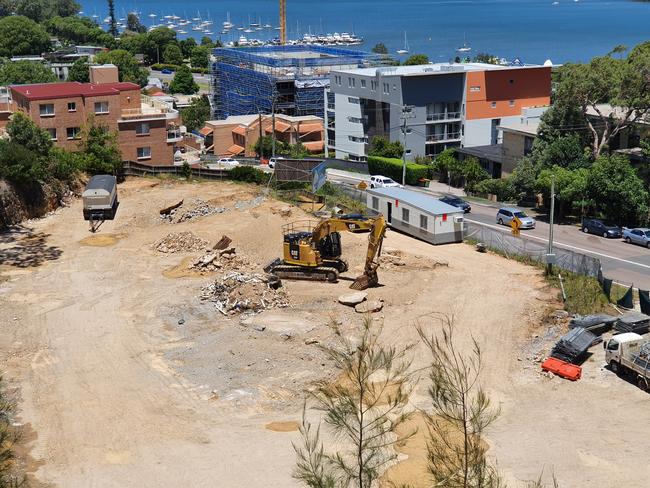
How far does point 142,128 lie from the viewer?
185 feet

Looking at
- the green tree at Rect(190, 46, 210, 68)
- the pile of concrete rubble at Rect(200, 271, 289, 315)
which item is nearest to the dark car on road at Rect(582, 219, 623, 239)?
the pile of concrete rubble at Rect(200, 271, 289, 315)

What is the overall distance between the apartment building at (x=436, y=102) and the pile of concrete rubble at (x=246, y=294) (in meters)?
39.3

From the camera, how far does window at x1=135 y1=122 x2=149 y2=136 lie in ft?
185

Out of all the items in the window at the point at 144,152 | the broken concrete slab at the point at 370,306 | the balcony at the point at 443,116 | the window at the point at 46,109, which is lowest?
the broken concrete slab at the point at 370,306

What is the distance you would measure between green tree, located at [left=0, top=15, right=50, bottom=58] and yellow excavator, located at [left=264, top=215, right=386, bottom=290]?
464ft

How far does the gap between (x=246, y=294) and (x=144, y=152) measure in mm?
27801

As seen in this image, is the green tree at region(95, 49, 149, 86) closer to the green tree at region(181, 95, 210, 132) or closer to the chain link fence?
the green tree at region(181, 95, 210, 132)

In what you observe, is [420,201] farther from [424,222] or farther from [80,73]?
[80,73]

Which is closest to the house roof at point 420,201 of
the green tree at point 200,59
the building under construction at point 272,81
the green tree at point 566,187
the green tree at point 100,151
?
the green tree at point 566,187

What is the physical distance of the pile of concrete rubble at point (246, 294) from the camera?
31891 mm

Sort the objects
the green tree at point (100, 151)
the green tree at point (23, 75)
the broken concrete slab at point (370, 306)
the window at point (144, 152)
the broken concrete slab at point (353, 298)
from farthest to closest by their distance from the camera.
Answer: the green tree at point (23, 75)
the window at point (144, 152)
the green tree at point (100, 151)
the broken concrete slab at point (353, 298)
the broken concrete slab at point (370, 306)

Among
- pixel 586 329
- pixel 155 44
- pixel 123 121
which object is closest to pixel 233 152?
pixel 123 121

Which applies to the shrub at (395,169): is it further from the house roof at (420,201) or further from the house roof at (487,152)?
the house roof at (420,201)

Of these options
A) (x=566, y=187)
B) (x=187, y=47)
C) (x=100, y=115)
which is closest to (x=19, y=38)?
(x=187, y=47)
